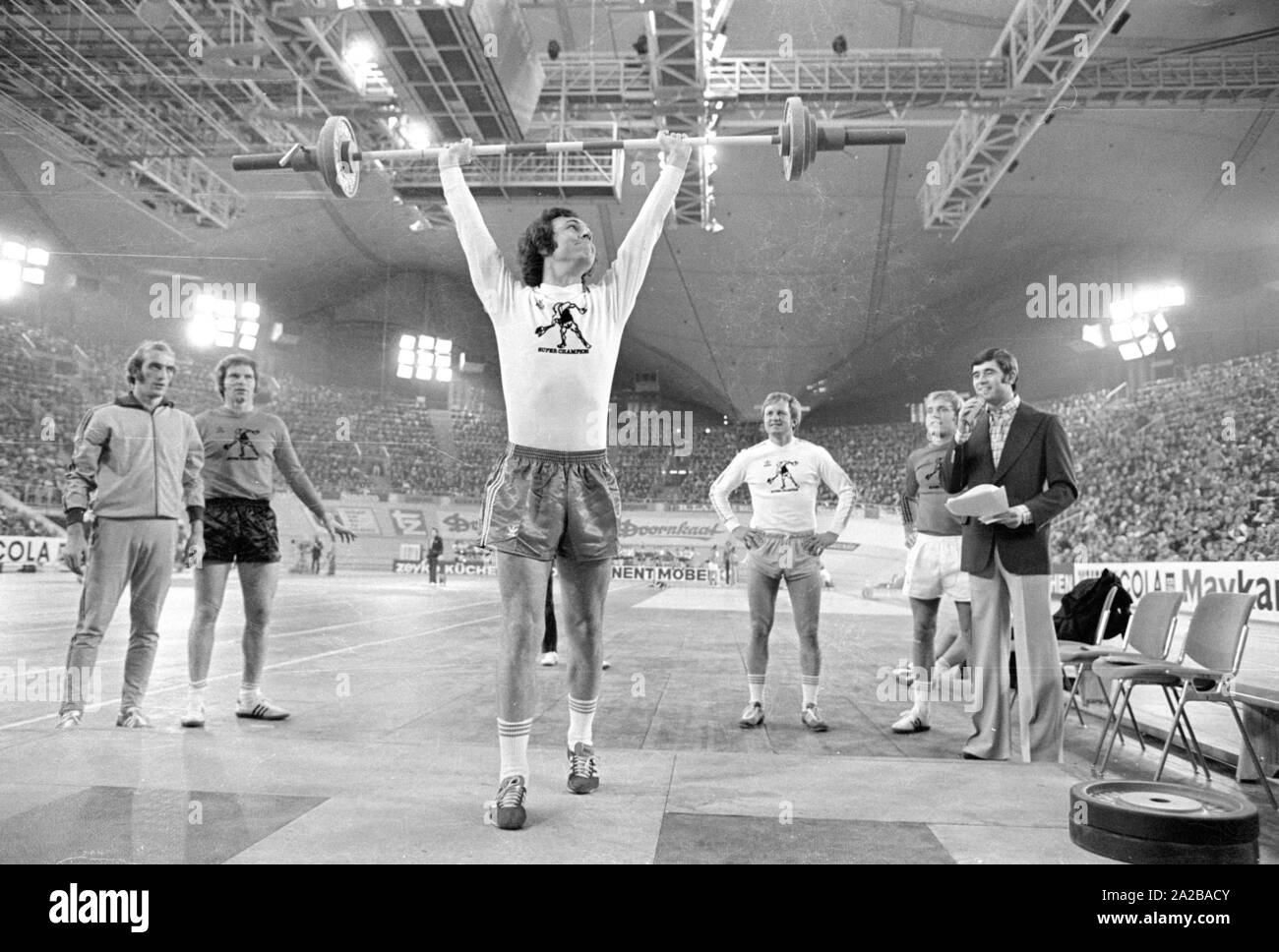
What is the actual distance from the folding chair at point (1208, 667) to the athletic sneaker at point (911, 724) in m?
0.80

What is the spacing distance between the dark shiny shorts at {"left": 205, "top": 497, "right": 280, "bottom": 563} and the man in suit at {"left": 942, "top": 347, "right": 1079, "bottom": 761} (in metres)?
2.95

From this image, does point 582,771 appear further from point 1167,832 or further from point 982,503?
point 982,503

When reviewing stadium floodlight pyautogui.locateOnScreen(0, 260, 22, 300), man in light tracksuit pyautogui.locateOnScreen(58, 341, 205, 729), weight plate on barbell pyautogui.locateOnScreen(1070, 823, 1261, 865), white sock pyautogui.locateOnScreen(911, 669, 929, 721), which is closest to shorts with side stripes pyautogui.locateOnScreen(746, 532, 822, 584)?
white sock pyautogui.locateOnScreen(911, 669, 929, 721)

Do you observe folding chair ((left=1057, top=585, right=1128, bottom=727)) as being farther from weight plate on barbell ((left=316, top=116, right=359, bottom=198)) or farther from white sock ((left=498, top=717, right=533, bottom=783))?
weight plate on barbell ((left=316, top=116, right=359, bottom=198))

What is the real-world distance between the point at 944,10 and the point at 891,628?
592 cm

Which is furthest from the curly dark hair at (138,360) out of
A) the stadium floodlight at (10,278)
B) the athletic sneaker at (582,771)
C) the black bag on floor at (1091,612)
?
the black bag on floor at (1091,612)

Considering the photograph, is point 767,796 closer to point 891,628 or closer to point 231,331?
point 231,331

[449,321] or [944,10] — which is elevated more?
[944,10]

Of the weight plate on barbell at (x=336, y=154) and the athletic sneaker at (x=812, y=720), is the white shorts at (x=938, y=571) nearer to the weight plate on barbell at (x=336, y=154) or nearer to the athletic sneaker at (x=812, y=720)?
the athletic sneaker at (x=812, y=720)

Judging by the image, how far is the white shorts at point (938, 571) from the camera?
3.89 m

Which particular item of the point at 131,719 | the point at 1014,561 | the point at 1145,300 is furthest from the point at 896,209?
the point at 131,719

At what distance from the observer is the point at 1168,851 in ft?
5.32

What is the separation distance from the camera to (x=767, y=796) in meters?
2.09
